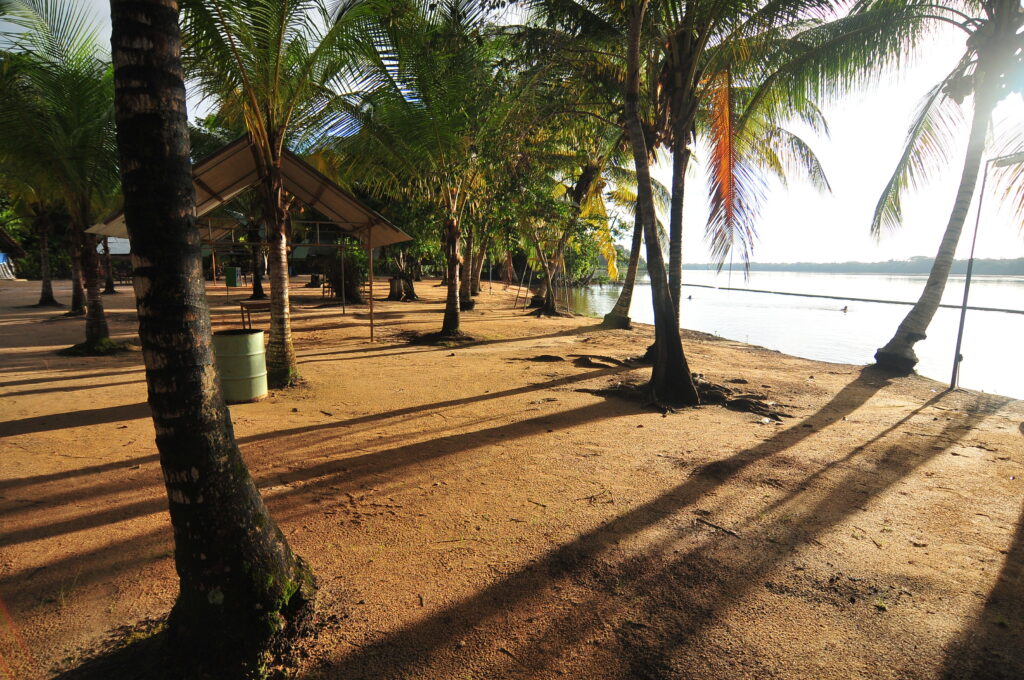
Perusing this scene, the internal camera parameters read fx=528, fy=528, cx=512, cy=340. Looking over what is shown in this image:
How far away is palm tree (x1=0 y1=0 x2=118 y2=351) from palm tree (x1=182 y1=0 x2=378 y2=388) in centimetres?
409

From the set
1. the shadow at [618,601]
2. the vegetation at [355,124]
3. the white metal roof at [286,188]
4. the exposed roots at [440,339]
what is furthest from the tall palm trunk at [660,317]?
the exposed roots at [440,339]

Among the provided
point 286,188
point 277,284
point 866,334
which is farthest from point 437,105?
point 866,334

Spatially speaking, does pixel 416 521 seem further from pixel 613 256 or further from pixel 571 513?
pixel 613 256

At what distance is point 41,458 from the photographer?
4.49 metres

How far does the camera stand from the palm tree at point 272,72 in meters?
5.60

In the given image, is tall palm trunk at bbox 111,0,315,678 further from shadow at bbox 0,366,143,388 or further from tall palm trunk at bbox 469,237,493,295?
tall palm trunk at bbox 469,237,493,295

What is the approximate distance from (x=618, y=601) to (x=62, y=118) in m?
11.7

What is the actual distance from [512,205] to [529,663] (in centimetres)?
1143

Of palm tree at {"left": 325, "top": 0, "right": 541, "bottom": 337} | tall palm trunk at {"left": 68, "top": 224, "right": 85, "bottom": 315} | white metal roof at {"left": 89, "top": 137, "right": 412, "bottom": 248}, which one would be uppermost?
palm tree at {"left": 325, "top": 0, "right": 541, "bottom": 337}

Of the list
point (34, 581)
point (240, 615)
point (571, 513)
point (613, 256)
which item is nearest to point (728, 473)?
point (571, 513)

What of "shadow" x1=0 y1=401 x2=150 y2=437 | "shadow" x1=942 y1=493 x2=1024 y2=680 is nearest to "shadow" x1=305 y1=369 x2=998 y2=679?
"shadow" x1=942 y1=493 x2=1024 y2=680

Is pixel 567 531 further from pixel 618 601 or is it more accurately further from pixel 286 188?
pixel 286 188

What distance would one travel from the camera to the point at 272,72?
6.24 meters

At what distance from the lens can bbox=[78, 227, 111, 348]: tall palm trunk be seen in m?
9.45
